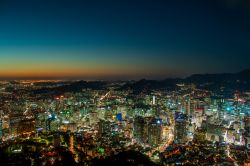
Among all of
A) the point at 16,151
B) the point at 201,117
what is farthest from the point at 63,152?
the point at 201,117

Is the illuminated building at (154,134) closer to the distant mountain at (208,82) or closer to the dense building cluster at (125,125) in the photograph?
the dense building cluster at (125,125)

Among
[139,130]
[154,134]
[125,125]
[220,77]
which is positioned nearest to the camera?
[154,134]

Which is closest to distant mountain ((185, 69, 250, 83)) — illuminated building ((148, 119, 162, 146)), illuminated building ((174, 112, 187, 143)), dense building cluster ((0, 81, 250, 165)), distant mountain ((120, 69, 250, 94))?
distant mountain ((120, 69, 250, 94))

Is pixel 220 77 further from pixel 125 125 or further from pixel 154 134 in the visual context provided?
pixel 154 134

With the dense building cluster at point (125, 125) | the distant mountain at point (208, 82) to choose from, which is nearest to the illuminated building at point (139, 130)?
the dense building cluster at point (125, 125)

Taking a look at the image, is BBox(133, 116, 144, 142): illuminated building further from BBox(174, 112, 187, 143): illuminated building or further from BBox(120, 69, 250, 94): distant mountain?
BBox(120, 69, 250, 94): distant mountain

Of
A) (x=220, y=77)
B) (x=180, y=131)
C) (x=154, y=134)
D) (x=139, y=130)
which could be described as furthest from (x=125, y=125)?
(x=220, y=77)

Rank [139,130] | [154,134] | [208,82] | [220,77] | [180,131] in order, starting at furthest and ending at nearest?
[220,77] → [208,82] → [180,131] → [139,130] → [154,134]

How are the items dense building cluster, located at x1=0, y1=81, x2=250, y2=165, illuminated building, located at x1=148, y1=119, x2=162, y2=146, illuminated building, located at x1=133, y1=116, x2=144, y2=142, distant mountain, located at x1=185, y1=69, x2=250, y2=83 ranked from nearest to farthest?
dense building cluster, located at x1=0, y1=81, x2=250, y2=165 → illuminated building, located at x1=148, y1=119, x2=162, y2=146 → illuminated building, located at x1=133, y1=116, x2=144, y2=142 → distant mountain, located at x1=185, y1=69, x2=250, y2=83
